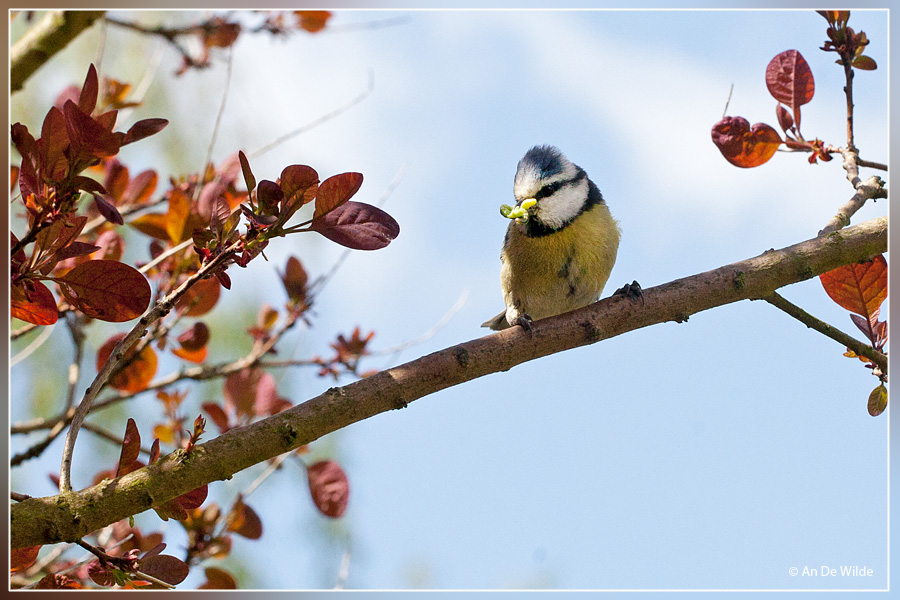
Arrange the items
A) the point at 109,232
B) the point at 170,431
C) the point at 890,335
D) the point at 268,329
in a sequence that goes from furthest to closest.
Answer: the point at 268,329 < the point at 170,431 < the point at 109,232 < the point at 890,335

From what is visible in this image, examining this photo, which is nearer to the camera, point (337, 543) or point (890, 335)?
point (890, 335)

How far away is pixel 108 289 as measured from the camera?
40.9 inches

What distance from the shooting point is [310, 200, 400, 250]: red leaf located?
1027mm

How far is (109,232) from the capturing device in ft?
5.34

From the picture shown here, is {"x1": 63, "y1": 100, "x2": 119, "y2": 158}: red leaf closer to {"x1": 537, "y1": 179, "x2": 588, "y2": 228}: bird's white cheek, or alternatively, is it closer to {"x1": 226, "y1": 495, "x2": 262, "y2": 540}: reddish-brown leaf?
{"x1": 226, "y1": 495, "x2": 262, "y2": 540}: reddish-brown leaf

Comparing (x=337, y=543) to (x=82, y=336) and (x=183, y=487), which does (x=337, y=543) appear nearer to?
(x=82, y=336)

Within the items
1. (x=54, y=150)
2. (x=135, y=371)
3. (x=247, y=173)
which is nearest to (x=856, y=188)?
(x=247, y=173)

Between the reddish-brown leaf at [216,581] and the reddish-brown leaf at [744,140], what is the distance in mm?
1307

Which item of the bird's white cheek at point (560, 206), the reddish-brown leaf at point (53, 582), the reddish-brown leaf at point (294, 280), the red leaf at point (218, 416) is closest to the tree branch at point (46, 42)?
the reddish-brown leaf at point (294, 280)

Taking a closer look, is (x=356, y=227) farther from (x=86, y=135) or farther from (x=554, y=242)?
(x=554, y=242)

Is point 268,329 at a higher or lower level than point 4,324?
higher

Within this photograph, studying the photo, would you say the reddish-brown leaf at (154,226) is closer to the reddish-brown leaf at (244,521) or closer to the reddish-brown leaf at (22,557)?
the reddish-brown leaf at (244,521)

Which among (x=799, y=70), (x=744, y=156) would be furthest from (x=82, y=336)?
(x=799, y=70)

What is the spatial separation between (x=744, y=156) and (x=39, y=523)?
1404 mm
